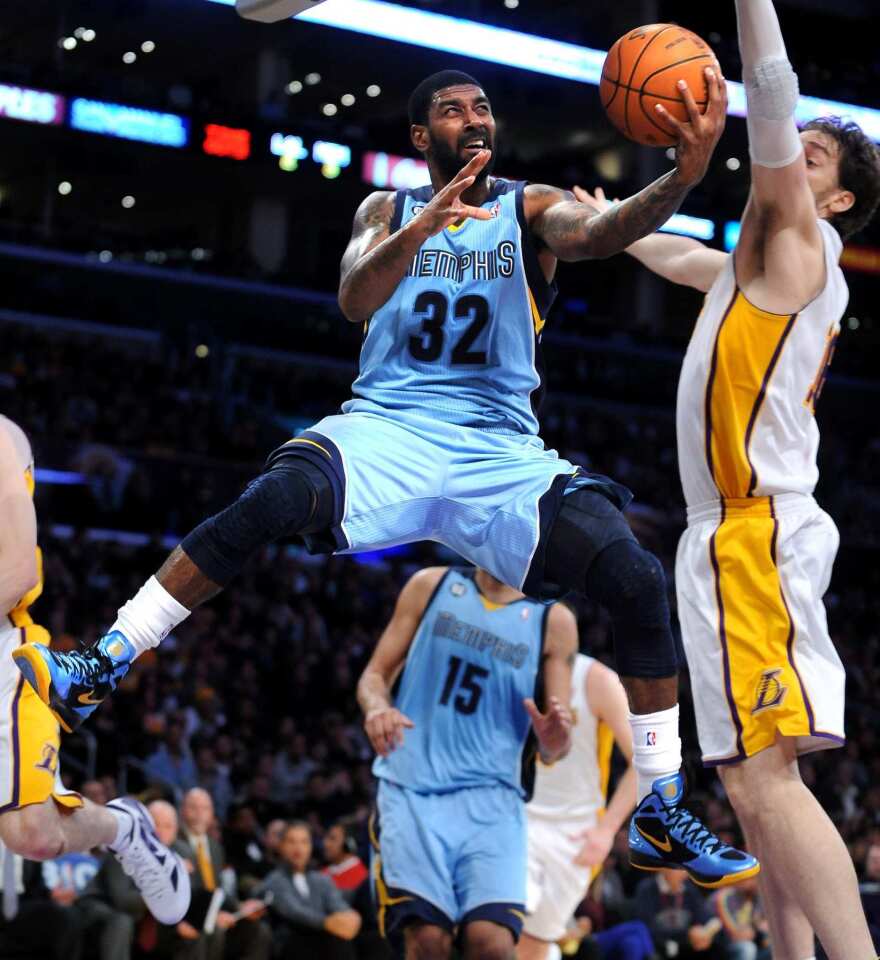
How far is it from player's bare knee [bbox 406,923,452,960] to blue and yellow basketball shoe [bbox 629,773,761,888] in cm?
193

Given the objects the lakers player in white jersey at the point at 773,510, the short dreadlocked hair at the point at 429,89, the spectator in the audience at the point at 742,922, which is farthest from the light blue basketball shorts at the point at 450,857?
the spectator in the audience at the point at 742,922

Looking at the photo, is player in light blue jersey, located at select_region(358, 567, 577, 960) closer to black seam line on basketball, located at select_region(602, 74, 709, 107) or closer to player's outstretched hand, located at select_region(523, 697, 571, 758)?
player's outstretched hand, located at select_region(523, 697, 571, 758)

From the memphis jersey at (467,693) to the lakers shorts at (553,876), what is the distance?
1322 mm

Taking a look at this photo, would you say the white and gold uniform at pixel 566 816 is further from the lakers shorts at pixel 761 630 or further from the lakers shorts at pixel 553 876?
the lakers shorts at pixel 761 630

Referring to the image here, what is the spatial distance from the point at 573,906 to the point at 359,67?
26.2 meters

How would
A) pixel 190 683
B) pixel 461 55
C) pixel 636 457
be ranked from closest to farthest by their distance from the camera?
pixel 190 683, pixel 461 55, pixel 636 457

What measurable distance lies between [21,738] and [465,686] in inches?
76.5

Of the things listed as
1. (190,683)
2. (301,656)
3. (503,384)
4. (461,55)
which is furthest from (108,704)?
(461,55)

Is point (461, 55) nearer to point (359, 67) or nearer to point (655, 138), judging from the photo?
point (359, 67)

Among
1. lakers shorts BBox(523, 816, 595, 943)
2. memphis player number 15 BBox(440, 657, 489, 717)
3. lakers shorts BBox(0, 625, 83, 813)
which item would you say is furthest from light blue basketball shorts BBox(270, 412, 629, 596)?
lakers shorts BBox(523, 816, 595, 943)

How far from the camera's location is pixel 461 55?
22.6 meters

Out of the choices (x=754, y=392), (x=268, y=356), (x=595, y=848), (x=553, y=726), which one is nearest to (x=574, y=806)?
(x=595, y=848)

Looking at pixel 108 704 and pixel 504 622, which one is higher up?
pixel 504 622

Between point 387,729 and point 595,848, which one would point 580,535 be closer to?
point 387,729
